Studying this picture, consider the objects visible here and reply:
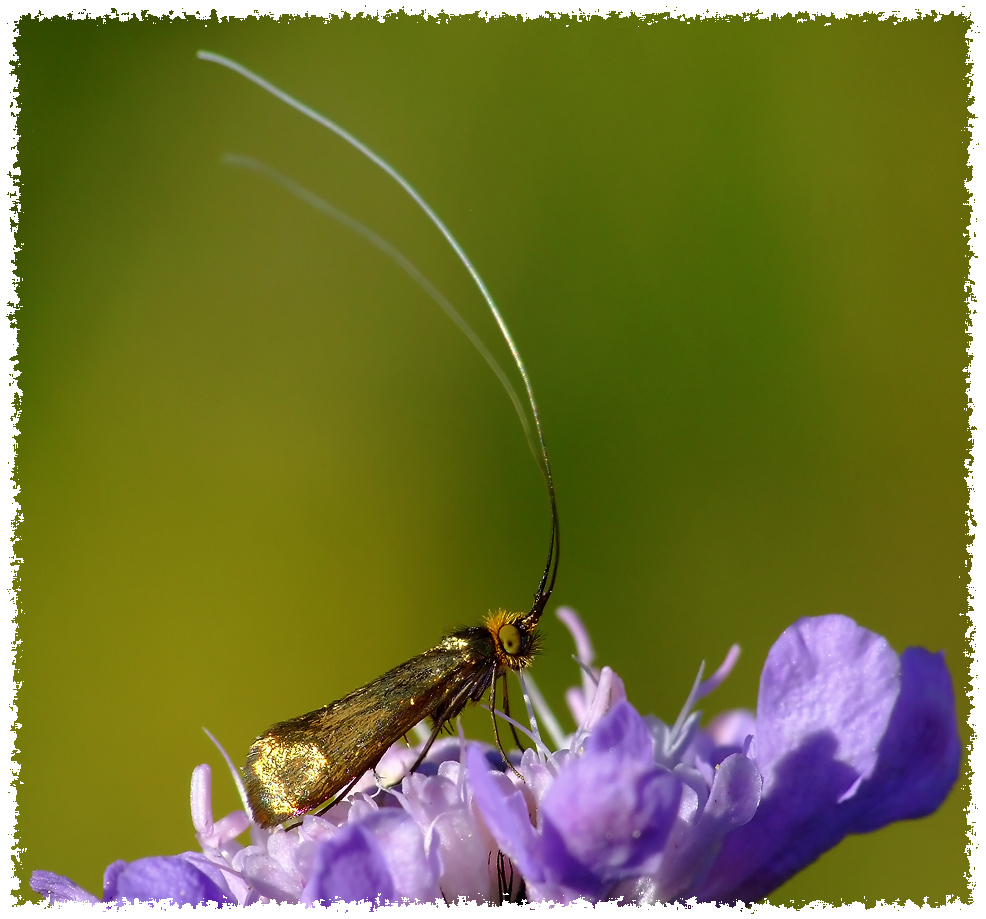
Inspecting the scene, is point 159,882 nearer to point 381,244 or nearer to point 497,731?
point 497,731

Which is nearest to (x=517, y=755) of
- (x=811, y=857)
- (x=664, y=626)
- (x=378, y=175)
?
(x=811, y=857)

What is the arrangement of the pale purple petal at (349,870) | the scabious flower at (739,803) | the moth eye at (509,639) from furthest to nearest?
the moth eye at (509,639), the scabious flower at (739,803), the pale purple petal at (349,870)

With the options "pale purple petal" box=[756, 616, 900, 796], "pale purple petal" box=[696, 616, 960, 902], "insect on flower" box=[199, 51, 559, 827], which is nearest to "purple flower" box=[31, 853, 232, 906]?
"insect on flower" box=[199, 51, 559, 827]

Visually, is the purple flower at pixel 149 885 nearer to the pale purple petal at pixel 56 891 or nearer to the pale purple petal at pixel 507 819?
the pale purple petal at pixel 56 891

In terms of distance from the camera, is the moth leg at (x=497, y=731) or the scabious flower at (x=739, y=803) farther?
the moth leg at (x=497, y=731)

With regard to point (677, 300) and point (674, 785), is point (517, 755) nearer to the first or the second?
point (674, 785)

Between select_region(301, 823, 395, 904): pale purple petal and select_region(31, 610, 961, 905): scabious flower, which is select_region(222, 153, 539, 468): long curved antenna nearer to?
select_region(31, 610, 961, 905): scabious flower

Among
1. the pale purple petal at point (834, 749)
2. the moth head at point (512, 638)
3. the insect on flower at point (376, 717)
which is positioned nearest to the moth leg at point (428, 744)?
the insect on flower at point (376, 717)

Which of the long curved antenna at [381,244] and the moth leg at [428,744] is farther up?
the long curved antenna at [381,244]
